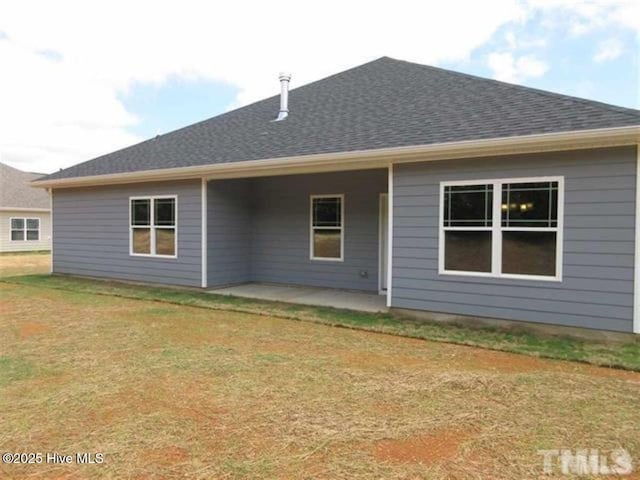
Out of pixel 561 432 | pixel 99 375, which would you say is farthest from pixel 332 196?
pixel 561 432

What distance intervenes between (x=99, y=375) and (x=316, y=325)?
2.97m

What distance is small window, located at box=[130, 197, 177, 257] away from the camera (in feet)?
31.3

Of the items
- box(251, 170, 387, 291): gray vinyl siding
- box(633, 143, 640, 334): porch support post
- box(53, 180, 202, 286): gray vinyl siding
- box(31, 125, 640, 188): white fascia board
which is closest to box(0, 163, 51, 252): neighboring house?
box(53, 180, 202, 286): gray vinyl siding

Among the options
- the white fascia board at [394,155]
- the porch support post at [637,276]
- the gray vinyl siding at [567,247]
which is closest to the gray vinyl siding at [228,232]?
the white fascia board at [394,155]

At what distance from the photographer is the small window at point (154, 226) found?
9.55 m

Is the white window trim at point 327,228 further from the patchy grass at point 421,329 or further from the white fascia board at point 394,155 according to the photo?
the patchy grass at point 421,329

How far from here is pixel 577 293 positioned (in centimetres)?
550

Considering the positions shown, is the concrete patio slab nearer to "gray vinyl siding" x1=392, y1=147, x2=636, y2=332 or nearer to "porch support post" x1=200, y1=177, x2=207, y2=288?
"porch support post" x1=200, y1=177, x2=207, y2=288

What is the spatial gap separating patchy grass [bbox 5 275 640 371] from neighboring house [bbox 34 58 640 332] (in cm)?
37

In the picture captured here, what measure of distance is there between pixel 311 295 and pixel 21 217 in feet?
61.4

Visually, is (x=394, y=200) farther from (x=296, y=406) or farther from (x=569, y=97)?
(x=296, y=406)

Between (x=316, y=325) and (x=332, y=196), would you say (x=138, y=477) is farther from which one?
(x=332, y=196)

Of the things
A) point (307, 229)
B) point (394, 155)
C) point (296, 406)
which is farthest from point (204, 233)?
point (296, 406)

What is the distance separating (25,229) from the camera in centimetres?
2097
